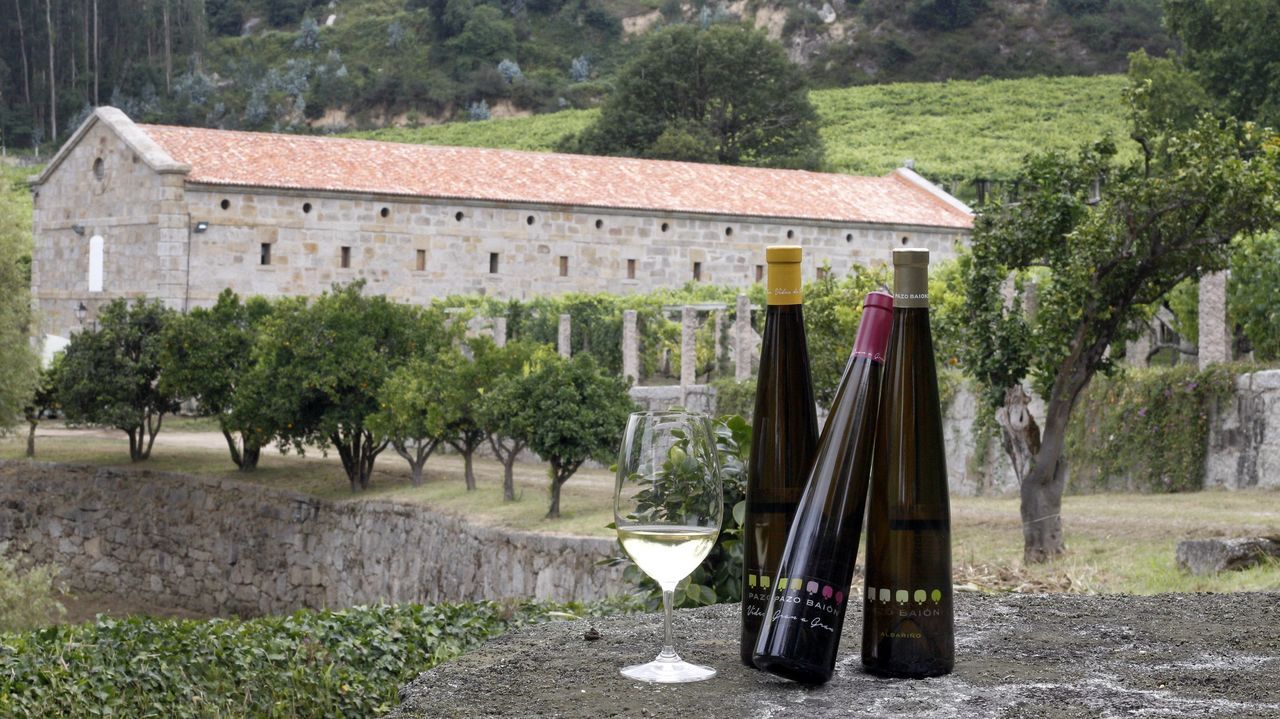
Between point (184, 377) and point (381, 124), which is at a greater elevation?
point (381, 124)

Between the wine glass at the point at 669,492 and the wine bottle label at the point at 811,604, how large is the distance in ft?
0.66

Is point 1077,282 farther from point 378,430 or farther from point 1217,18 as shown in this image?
point 1217,18

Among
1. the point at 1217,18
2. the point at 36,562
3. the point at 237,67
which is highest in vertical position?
the point at 237,67

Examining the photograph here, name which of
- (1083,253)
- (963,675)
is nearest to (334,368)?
(1083,253)

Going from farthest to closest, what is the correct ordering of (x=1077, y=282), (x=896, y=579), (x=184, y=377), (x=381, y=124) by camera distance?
1. (x=381, y=124)
2. (x=184, y=377)
3. (x=1077, y=282)
4. (x=896, y=579)

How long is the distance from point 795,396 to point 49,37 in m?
85.4

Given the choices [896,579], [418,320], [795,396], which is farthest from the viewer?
[418,320]

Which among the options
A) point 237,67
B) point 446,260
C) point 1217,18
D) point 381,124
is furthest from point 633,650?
point 237,67

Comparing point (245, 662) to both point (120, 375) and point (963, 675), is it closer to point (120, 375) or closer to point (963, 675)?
point (963, 675)

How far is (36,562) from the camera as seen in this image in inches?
906

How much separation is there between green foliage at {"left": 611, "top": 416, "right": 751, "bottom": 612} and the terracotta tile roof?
2846cm

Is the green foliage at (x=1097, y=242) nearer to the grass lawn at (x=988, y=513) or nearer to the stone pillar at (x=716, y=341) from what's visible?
the grass lawn at (x=988, y=513)

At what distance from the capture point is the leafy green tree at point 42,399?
81.5 feet

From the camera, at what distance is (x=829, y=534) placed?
1905mm
